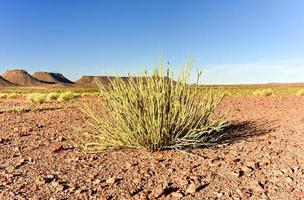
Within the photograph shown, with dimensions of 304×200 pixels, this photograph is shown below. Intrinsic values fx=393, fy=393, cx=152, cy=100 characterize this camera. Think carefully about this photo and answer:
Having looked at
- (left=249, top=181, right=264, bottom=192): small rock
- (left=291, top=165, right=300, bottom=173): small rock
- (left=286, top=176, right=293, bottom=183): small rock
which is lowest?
(left=249, top=181, right=264, bottom=192): small rock

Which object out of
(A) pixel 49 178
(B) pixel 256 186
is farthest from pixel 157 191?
(A) pixel 49 178

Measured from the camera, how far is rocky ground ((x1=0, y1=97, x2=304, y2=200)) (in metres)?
4.59

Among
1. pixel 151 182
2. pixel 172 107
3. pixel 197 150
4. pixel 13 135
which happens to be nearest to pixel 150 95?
pixel 172 107

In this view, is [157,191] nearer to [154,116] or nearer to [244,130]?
[154,116]

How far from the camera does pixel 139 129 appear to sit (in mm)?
6496

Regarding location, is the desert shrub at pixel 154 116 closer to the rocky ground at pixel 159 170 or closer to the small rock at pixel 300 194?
the rocky ground at pixel 159 170

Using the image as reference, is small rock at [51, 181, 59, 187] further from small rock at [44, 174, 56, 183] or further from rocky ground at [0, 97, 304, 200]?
small rock at [44, 174, 56, 183]

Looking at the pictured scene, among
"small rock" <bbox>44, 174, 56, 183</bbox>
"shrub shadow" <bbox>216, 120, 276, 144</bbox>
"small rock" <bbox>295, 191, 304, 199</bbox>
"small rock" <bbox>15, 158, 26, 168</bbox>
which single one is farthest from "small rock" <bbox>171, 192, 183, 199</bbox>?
"shrub shadow" <bbox>216, 120, 276, 144</bbox>

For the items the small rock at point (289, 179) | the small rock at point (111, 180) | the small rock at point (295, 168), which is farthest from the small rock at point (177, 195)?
the small rock at point (295, 168)

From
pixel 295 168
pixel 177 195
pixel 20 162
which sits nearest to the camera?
pixel 177 195

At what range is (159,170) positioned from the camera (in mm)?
5461

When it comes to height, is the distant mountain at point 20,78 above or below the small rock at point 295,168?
below

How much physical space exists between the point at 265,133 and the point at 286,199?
155 inches

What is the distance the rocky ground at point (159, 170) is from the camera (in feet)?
15.1
